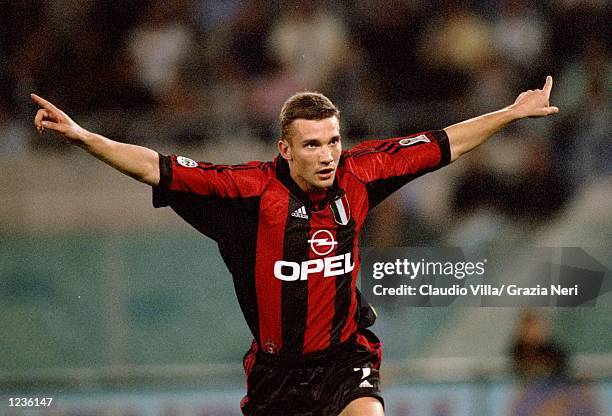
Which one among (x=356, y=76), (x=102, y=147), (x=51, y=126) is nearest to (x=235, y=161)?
(x=356, y=76)

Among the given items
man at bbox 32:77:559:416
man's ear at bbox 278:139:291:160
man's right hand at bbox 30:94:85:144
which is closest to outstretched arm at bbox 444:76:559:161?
man at bbox 32:77:559:416

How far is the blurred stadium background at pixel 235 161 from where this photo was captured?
6.12 metres

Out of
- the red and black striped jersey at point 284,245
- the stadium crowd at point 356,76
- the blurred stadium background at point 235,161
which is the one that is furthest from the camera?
the stadium crowd at point 356,76

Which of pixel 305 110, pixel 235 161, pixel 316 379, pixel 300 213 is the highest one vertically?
pixel 235 161

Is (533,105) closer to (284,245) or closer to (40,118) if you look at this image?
(284,245)

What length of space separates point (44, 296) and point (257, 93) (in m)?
2.05

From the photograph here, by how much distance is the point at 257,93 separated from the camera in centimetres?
706

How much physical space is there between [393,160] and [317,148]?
17.6 inches

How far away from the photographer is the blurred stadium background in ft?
20.1

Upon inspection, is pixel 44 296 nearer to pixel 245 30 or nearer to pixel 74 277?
pixel 74 277

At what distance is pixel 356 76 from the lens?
702cm

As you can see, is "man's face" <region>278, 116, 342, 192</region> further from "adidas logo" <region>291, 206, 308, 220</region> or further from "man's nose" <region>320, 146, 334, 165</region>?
"adidas logo" <region>291, 206, 308, 220</region>

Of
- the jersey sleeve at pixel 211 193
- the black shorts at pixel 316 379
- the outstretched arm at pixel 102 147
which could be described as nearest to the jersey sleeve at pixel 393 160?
the jersey sleeve at pixel 211 193

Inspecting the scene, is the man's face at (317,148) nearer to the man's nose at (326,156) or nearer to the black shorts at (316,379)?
the man's nose at (326,156)
